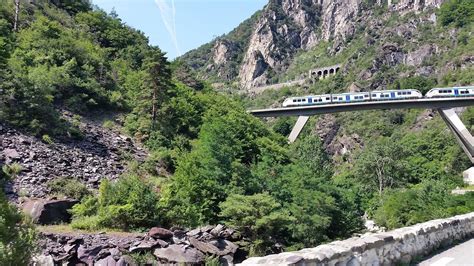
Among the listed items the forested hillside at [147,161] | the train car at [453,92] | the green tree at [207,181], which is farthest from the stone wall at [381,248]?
the train car at [453,92]

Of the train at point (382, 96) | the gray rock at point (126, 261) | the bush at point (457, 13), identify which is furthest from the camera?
the bush at point (457, 13)

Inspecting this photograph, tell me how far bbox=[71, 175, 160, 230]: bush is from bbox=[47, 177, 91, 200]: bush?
5.13 feet

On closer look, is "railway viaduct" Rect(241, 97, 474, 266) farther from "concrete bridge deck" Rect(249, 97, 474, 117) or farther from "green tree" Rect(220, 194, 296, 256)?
"concrete bridge deck" Rect(249, 97, 474, 117)

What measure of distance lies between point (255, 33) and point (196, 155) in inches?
5656

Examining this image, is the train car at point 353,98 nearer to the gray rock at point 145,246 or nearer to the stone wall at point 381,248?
the gray rock at point 145,246

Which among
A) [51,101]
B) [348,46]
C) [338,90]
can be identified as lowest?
[51,101]

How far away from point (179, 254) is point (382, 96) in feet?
167

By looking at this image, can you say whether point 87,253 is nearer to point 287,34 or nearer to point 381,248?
point 381,248

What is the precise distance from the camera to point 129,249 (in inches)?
443

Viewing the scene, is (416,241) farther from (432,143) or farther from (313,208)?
(432,143)

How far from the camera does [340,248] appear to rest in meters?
4.93

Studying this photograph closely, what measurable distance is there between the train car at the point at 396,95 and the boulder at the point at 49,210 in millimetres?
48283

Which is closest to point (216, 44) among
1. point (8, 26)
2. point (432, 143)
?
point (432, 143)

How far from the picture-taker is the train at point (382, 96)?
171 feet
